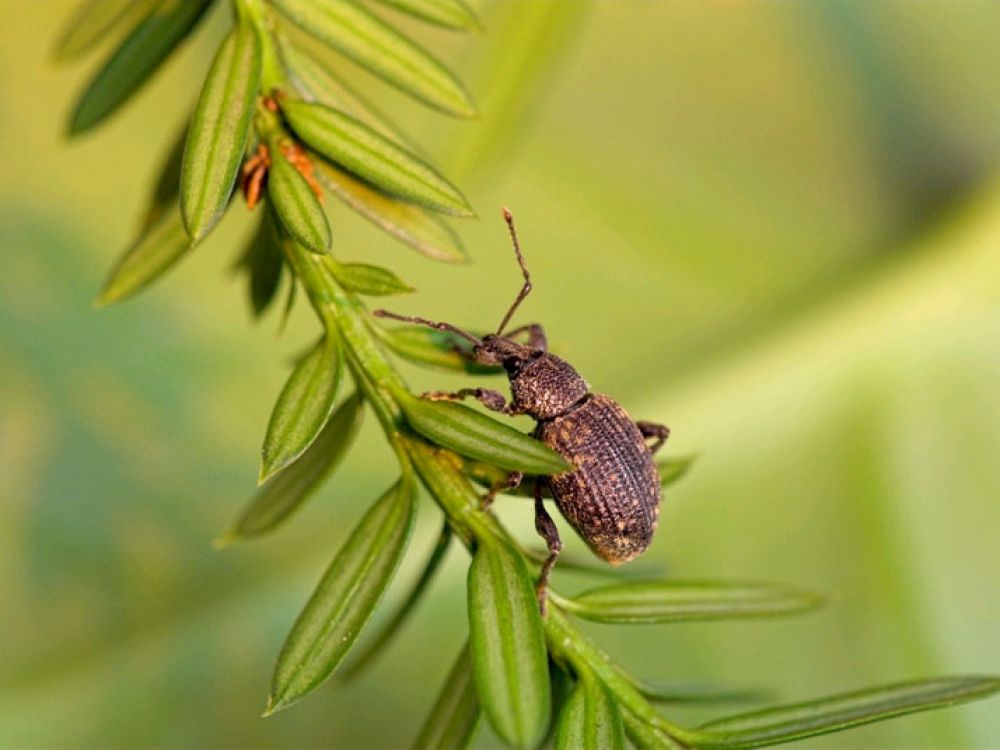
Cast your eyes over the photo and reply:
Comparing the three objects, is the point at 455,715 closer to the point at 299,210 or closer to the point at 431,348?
the point at 431,348

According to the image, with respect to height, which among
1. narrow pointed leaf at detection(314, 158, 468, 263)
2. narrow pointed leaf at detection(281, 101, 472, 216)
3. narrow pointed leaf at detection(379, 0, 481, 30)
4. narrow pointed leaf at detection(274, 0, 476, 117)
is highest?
narrow pointed leaf at detection(379, 0, 481, 30)

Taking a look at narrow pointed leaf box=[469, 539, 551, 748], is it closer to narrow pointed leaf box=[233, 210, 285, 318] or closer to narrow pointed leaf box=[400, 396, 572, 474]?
narrow pointed leaf box=[400, 396, 572, 474]

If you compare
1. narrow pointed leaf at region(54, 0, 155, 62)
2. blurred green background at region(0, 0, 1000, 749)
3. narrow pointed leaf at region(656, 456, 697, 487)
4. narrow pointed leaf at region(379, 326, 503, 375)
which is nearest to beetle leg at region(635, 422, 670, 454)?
blurred green background at region(0, 0, 1000, 749)

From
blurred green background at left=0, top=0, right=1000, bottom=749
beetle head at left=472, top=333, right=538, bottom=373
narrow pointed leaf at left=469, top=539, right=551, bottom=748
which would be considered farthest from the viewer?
blurred green background at left=0, top=0, right=1000, bottom=749

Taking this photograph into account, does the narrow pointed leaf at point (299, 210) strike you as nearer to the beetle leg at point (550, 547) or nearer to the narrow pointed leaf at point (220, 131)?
the narrow pointed leaf at point (220, 131)

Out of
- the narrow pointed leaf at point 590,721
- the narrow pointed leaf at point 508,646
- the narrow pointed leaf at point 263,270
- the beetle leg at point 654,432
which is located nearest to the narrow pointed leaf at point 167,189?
the narrow pointed leaf at point 263,270

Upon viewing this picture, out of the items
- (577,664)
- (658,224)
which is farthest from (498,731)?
(658,224)

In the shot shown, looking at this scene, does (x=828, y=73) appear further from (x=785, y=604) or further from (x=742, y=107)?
(x=785, y=604)

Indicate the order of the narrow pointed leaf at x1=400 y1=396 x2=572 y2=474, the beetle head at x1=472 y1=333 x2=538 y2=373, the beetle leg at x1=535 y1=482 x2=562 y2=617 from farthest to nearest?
the beetle head at x1=472 y1=333 x2=538 y2=373 < the beetle leg at x1=535 y1=482 x2=562 y2=617 < the narrow pointed leaf at x1=400 y1=396 x2=572 y2=474
